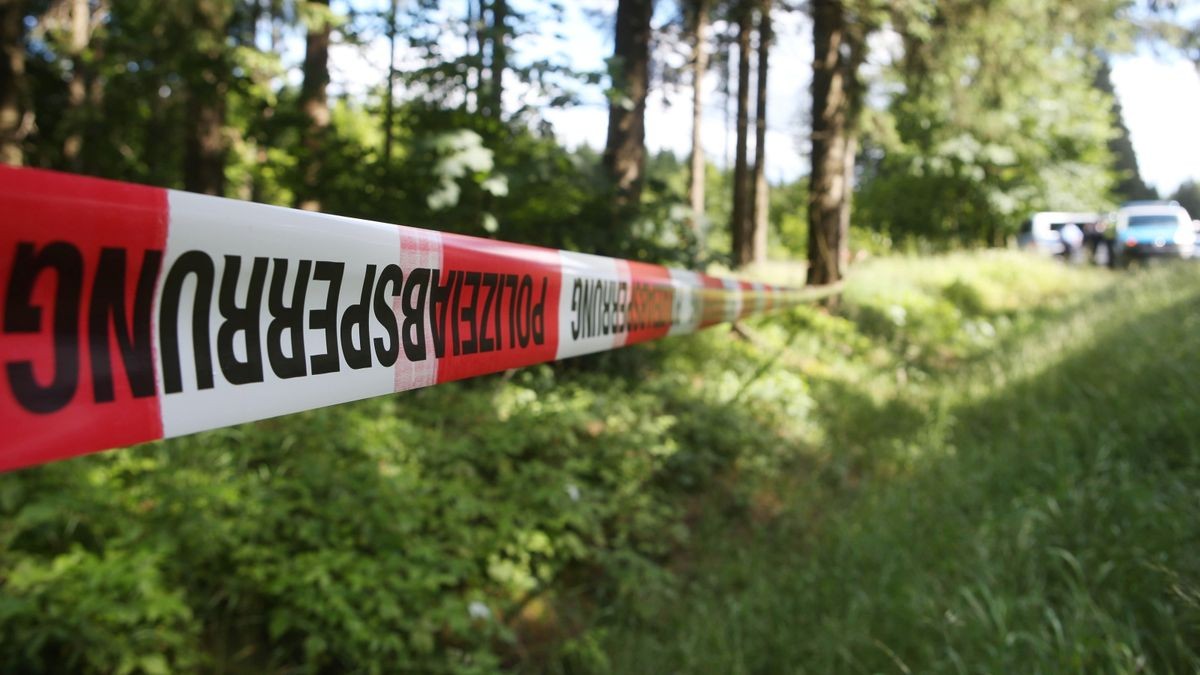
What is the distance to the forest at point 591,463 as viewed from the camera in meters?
3.19

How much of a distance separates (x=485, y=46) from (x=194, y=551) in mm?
3500

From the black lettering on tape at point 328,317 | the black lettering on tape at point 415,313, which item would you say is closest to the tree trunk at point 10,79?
the black lettering on tape at point 415,313

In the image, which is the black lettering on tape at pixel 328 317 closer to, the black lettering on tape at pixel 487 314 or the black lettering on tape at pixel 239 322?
the black lettering on tape at pixel 239 322

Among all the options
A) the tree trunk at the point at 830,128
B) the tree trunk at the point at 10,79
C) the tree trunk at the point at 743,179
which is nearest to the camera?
the tree trunk at the point at 10,79

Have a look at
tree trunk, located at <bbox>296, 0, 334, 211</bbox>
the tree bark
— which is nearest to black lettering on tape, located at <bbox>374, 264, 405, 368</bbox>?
tree trunk, located at <bbox>296, 0, 334, 211</bbox>

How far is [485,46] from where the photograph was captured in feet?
17.6

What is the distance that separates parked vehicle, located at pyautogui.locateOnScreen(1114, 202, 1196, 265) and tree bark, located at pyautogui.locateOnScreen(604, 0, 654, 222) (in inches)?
735

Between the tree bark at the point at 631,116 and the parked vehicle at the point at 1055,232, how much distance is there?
20075 mm

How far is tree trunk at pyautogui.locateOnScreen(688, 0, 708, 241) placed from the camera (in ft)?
32.1

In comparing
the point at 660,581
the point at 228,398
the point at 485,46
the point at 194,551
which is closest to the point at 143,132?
→ the point at 485,46

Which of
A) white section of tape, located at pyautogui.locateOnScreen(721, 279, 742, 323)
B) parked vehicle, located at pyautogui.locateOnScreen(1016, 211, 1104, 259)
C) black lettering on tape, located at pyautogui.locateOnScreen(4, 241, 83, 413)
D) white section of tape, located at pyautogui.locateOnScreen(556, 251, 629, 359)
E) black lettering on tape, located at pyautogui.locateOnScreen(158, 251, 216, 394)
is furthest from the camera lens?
parked vehicle, located at pyautogui.locateOnScreen(1016, 211, 1104, 259)

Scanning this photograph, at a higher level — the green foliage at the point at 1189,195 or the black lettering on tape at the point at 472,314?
the green foliage at the point at 1189,195

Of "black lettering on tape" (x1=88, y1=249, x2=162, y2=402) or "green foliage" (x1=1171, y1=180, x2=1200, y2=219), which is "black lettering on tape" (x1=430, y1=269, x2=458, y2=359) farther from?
A: "green foliage" (x1=1171, y1=180, x2=1200, y2=219)

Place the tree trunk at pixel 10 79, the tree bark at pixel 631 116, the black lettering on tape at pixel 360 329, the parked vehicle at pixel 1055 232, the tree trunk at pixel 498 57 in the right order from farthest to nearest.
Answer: the parked vehicle at pixel 1055 232
the tree trunk at pixel 10 79
the tree bark at pixel 631 116
the tree trunk at pixel 498 57
the black lettering on tape at pixel 360 329
